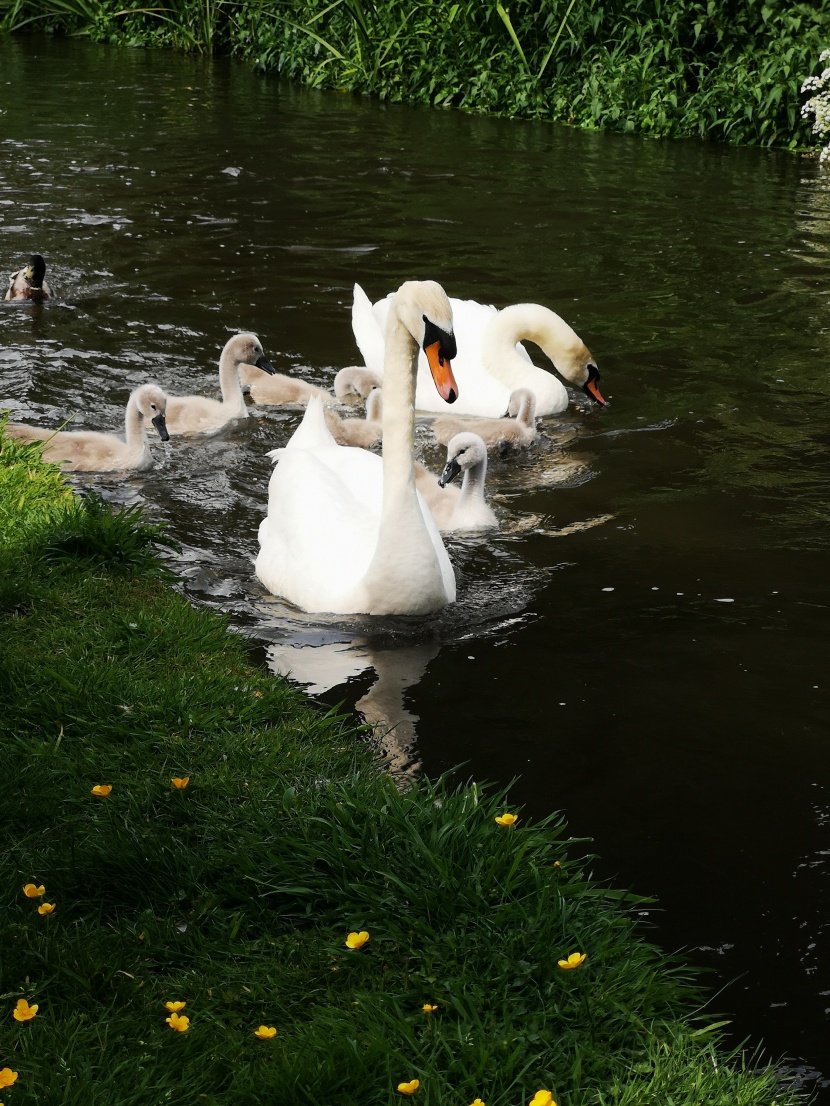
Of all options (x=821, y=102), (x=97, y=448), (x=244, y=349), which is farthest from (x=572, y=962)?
(x=821, y=102)

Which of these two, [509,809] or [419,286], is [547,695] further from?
[419,286]

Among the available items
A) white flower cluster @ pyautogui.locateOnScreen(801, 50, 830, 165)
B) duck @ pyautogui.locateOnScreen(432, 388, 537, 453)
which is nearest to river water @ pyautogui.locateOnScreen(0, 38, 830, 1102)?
duck @ pyautogui.locateOnScreen(432, 388, 537, 453)

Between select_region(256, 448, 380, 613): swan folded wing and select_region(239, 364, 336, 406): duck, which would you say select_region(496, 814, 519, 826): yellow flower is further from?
select_region(239, 364, 336, 406): duck

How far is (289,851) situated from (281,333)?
6.70 m

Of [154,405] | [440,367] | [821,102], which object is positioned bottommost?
[154,405]

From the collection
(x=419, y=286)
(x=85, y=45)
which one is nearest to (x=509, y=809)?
(x=419, y=286)

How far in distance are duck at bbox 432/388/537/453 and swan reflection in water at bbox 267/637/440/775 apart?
2.58 m

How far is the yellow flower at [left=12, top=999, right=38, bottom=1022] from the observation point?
2.78 metres

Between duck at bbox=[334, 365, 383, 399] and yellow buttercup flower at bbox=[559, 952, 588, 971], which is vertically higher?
duck at bbox=[334, 365, 383, 399]

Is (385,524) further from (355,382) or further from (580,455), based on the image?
(355,382)

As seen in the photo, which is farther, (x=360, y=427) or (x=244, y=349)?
(x=244, y=349)

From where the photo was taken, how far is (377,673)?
Answer: 491 cm

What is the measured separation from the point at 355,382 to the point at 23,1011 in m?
5.84

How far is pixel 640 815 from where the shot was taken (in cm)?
400
